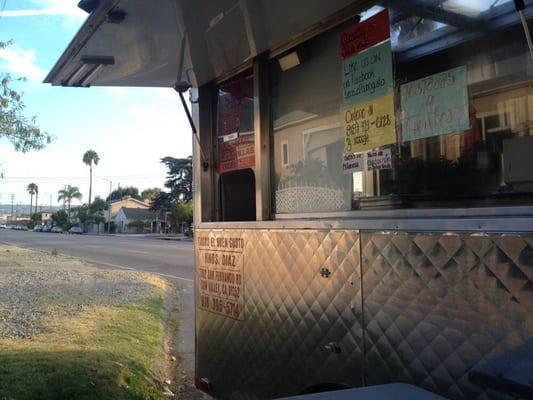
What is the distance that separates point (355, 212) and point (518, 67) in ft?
3.30

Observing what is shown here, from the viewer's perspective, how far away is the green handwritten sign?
2.55 m

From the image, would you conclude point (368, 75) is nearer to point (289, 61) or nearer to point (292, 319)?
point (289, 61)

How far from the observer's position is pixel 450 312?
1.92 meters

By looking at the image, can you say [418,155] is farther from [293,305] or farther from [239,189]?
[239,189]

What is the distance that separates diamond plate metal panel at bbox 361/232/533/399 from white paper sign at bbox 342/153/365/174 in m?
0.49

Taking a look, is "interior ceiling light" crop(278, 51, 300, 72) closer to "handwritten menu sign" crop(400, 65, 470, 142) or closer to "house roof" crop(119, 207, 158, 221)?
"handwritten menu sign" crop(400, 65, 470, 142)

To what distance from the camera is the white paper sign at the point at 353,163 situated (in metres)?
2.68

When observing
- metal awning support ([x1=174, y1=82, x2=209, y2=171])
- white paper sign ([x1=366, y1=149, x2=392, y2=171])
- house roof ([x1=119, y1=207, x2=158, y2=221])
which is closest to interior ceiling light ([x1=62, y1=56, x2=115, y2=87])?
metal awning support ([x1=174, y1=82, x2=209, y2=171])

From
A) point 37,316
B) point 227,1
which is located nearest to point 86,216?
point 37,316

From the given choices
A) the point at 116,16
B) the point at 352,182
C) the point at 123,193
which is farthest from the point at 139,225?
the point at 352,182

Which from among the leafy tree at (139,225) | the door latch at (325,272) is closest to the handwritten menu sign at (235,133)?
the door latch at (325,272)

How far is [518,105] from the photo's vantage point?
1.98 m

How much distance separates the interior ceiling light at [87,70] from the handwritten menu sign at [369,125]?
1861 mm

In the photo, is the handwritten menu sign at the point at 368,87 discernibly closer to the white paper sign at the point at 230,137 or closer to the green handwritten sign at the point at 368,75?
the green handwritten sign at the point at 368,75
